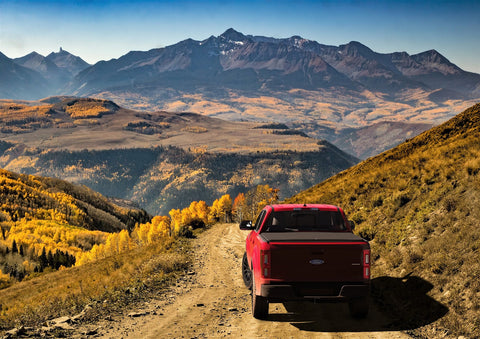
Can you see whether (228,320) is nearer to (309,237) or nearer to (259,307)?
(259,307)

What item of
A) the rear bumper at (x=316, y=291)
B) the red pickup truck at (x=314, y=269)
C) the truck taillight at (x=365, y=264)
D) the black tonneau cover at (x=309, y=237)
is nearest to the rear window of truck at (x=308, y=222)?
the black tonneau cover at (x=309, y=237)

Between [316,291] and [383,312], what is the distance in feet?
10.1

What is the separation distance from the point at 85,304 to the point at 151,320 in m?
3.91

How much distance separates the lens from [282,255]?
436 inches

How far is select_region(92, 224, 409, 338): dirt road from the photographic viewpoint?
11.1 metres

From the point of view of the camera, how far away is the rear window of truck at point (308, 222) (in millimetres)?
13336

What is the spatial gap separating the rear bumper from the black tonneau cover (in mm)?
1130

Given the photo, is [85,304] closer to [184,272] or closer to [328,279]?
[184,272]

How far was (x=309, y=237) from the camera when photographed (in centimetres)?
1159

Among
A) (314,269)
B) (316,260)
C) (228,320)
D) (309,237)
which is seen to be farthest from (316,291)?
(228,320)

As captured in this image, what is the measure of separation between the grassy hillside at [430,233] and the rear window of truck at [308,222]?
2.84 metres

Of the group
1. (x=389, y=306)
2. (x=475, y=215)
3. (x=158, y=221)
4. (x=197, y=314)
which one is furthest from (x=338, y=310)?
(x=158, y=221)

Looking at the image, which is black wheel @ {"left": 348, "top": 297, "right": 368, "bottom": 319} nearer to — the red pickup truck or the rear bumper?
the red pickup truck

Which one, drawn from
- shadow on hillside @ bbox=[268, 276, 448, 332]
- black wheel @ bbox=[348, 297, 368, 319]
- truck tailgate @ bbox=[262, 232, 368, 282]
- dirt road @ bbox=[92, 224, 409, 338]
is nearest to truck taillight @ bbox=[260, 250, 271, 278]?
truck tailgate @ bbox=[262, 232, 368, 282]
